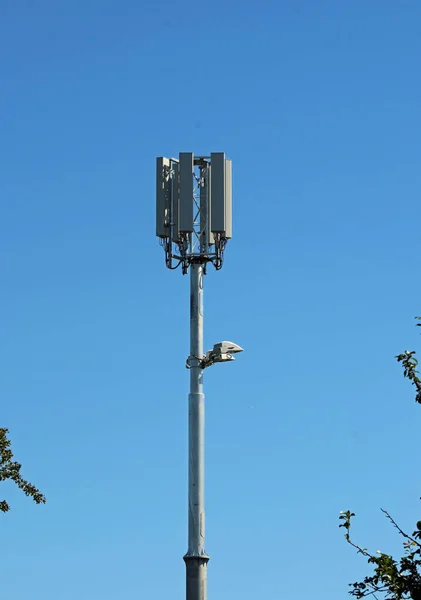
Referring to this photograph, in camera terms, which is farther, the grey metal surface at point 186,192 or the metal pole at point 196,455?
the grey metal surface at point 186,192

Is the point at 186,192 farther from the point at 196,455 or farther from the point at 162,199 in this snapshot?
the point at 196,455

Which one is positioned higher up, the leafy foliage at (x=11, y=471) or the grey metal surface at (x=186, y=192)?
the grey metal surface at (x=186, y=192)

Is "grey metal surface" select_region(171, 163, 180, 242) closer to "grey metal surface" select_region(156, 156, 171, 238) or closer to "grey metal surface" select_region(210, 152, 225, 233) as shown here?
"grey metal surface" select_region(156, 156, 171, 238)

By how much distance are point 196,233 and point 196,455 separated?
21.1 ft

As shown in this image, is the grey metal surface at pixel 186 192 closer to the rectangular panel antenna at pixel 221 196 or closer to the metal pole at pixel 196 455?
the rectangular panel antenna at pixel 221 196

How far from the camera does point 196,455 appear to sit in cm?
3375

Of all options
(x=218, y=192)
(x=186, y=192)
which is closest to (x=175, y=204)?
(x=186, y=192)

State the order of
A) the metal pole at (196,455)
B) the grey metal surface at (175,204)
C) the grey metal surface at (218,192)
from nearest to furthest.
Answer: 1. the metal pole at (196,455)
2. the grey metal surface at (218,192)
3. the grey metal surface at (175,204)

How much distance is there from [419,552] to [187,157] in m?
19.9

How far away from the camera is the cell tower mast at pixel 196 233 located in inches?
1331

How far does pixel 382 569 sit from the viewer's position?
1667cm

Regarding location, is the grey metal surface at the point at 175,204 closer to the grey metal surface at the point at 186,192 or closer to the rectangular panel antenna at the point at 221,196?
the grey metal surface at the point at 186,192

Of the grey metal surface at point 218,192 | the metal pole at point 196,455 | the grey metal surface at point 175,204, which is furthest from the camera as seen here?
the grey metal surface at point 175,204

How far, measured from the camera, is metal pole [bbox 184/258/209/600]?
32.8 meters
